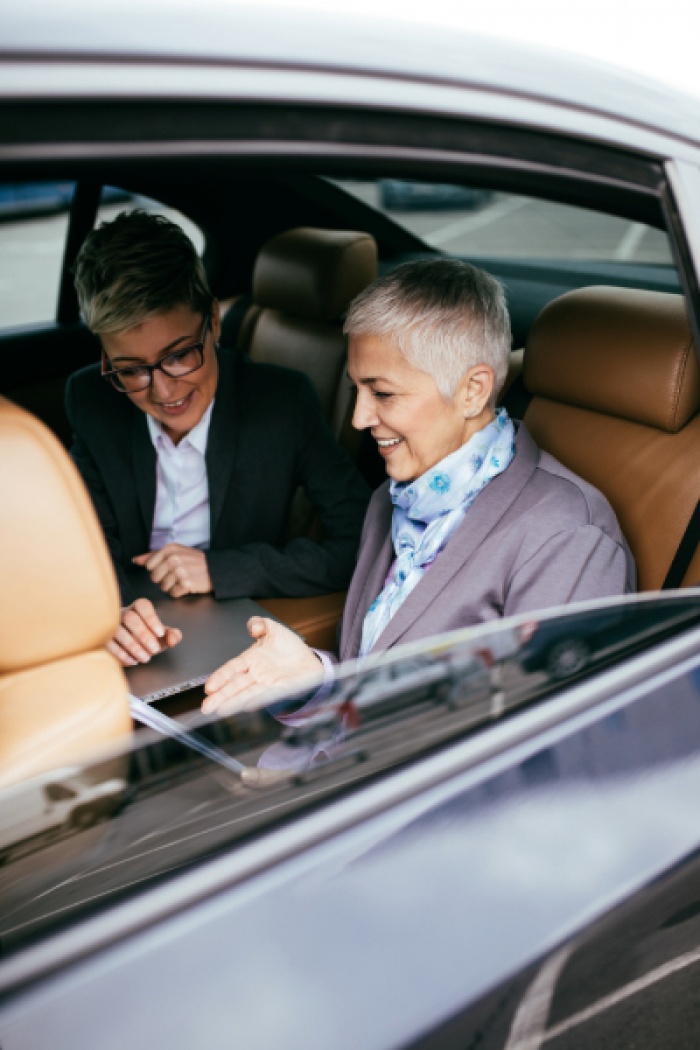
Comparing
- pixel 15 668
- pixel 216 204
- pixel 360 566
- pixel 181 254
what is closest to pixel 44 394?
pixel 216 204

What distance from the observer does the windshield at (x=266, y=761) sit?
0.83 m

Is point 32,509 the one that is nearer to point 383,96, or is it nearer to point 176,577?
point 383,96

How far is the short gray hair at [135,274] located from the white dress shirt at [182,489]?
0.31 metres

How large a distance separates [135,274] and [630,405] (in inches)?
41.5

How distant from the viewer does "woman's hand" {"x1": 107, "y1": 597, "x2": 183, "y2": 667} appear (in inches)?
66.7

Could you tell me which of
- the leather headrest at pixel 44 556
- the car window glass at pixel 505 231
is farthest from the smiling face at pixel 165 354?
the car window glass at pixel 505 231

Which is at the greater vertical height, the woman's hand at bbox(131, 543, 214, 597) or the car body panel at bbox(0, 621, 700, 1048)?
the car body panel at bbox(0, 621, 700, 1048)

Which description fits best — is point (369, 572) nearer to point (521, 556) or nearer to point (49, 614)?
point (521, 556)

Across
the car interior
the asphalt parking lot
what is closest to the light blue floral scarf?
Result: the car interior

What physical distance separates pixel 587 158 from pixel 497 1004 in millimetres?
808

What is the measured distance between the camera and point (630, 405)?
5.78ft

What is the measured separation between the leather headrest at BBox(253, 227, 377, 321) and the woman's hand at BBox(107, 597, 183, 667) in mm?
1469

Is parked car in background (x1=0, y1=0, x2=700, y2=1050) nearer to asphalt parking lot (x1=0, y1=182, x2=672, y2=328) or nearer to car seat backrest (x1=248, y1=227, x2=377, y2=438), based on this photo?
asphalt parking lot (x1=0, y1=182, x2=672, y2=328)

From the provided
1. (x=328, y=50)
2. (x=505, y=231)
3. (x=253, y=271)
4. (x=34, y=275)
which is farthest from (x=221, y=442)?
(x=505, y=231)
